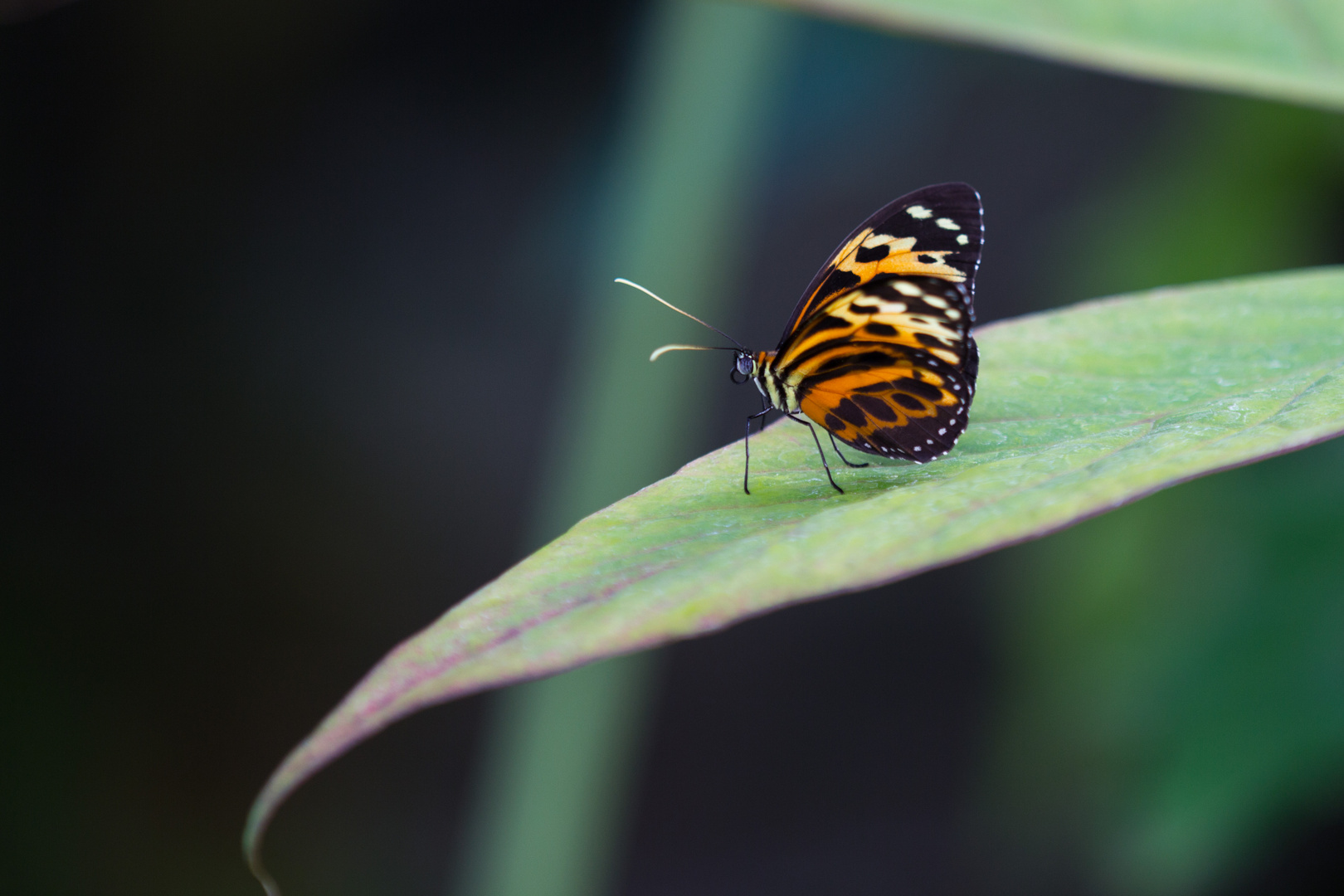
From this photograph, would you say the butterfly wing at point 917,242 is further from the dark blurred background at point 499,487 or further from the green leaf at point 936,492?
the dark blurred background at point 499,487

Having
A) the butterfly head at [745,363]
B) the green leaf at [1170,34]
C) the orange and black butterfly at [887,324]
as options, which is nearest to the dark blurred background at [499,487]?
the butterfly head at [745,363]

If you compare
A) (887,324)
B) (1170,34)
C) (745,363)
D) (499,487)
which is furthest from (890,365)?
(499,487)

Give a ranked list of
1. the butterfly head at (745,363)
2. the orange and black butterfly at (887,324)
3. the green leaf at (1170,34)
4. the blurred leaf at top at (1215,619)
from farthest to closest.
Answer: the blurred leaf at top at (1215,619)
the butterfly head at (745,363)
the orange and black butterfly at (887,324)
the green leaf at (1170,34)

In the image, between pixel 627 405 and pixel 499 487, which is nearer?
pixel 627 405

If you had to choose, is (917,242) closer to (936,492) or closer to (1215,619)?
(936,492)

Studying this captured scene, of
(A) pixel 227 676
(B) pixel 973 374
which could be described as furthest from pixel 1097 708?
(A) pixel 227 676
